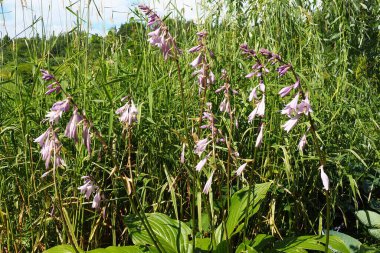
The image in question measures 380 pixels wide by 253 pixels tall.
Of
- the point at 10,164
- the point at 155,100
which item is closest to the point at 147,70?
the point at 155,100

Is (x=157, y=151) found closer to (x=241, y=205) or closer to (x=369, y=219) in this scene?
(x=241, y=205)

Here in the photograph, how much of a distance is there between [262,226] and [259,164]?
320mm

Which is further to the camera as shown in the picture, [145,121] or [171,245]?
[145,121]

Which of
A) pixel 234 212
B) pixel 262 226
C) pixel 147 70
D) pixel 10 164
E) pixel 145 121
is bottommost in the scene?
pixel 262 226

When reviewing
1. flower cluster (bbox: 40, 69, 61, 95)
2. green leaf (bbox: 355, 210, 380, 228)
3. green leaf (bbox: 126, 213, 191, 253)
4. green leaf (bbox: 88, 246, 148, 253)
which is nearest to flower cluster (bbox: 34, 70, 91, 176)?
flower cluster (bbox: 40, 69, 61, 95)

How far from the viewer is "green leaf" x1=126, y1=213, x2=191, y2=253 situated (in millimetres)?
1912

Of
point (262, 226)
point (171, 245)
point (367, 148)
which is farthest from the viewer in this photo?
point (367, 148)

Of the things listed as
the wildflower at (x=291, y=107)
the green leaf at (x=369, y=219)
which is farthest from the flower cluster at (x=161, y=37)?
the green leaf at (x=369, y=219)

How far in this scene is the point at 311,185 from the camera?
2432mm

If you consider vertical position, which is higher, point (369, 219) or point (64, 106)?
point (64, 106)

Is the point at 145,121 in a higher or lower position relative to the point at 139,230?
higher

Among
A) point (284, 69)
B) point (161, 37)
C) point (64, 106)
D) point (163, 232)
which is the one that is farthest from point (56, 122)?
point (163, 232)

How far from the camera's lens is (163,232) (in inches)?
77.6

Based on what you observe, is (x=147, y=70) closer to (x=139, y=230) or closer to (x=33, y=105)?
(x=33, y=105)
